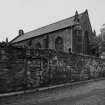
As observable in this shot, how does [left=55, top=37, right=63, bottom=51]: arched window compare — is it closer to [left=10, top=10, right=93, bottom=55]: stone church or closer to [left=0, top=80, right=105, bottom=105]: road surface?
[left=10, top=10, right=93, bottom=55]: stone church

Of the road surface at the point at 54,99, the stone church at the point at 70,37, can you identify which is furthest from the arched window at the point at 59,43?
the road surface at the point at 54,99

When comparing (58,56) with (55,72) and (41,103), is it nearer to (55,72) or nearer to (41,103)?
(55,72)

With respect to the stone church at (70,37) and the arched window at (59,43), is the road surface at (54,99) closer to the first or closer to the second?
the stone church at (70,37)

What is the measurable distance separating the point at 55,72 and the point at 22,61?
314 cm

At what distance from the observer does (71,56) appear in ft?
37.9

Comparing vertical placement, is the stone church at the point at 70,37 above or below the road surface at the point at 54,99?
above

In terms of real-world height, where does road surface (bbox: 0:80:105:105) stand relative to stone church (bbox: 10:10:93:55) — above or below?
below

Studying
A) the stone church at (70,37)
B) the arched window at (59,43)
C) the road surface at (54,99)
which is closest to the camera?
the road surface at (54,99)

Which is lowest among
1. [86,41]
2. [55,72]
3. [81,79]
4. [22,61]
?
[81,79]

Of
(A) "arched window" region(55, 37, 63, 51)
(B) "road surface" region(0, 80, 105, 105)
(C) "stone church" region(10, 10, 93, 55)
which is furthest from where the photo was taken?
(A) "arched window" region(55, 37, 63, 51)

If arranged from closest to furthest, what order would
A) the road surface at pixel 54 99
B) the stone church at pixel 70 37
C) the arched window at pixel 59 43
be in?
the road surface at pixel 54 99 < the stone church at pixel 70 37 < the arched window at pixel 59 43

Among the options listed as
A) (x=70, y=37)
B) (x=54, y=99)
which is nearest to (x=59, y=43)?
(x=70, y=37)

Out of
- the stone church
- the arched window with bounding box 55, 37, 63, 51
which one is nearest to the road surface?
the stone church

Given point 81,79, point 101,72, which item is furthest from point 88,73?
point 101,72
